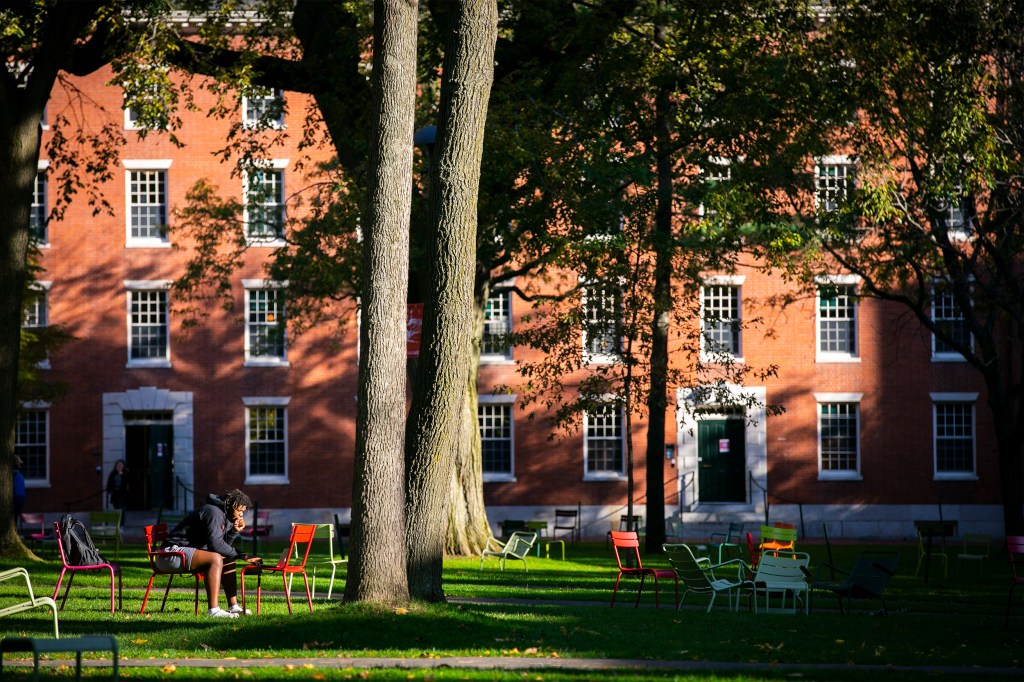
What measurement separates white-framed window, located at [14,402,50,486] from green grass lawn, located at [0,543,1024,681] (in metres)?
19.0

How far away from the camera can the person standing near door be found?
33.3 metres

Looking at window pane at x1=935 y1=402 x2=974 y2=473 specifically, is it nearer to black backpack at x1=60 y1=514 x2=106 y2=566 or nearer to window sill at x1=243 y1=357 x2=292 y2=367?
window sill at x1=243 y1=357 x2=292 y2=367

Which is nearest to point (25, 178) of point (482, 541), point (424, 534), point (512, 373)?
point (482, 541)

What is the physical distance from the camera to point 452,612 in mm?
12336

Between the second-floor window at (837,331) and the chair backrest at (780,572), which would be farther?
the second-floor window at (837,331)

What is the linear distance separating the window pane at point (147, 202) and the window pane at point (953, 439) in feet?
76.2

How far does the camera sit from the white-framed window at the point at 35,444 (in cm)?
3500

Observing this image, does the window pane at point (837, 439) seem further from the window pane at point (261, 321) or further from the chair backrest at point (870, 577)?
the chair backrest at point (870, 577)

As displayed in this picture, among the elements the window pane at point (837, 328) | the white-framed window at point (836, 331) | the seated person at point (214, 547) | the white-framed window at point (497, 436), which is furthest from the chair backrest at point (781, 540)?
the window pane at point (837, 328)

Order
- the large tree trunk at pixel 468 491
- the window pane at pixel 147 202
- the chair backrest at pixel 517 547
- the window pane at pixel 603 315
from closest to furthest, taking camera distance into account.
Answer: the chair backrest at pixel 517 547
the large tree trunk at pixel 468 491
the window pane at pixel 603 315
the window pane at pixel 147 202

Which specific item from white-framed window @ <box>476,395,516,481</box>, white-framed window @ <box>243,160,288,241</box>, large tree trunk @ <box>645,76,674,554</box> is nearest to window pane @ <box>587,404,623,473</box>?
white-framed window @ <box>476,395,516,481</box>

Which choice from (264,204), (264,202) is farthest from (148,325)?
(264,202)

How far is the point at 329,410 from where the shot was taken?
35.4m

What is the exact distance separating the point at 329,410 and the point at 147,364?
5.29 metres
